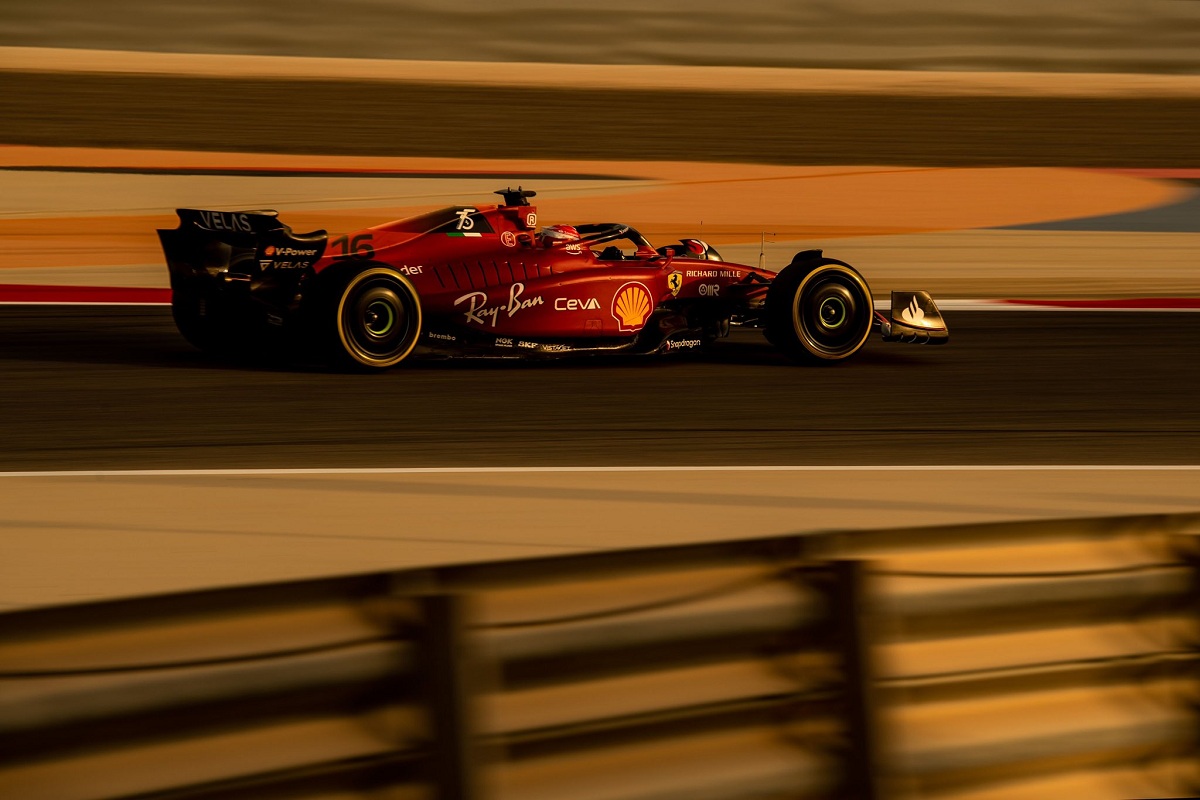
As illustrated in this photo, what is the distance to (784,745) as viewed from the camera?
334cm

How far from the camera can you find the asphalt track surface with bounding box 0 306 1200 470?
8.16m

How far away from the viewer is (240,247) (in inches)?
390

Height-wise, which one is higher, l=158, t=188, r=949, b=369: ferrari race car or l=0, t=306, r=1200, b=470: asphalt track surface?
l=158, t=188, r=949, b=369: ferrari race car

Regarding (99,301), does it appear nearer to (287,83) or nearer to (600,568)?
(600,568)

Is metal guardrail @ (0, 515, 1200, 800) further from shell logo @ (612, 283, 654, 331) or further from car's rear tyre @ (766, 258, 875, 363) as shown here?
car's rear tyre @ (766, 258, 875, 363)

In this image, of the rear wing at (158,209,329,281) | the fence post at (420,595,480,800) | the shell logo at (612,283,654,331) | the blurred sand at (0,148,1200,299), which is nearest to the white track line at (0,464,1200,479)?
the rear wing at (158,209,329,281)

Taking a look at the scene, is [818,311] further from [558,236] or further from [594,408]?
[594,408]

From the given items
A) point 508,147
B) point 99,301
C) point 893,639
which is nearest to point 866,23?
point 508,147

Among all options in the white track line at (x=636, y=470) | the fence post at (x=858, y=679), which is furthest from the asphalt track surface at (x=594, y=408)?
the fence post at (x=858, y=679)

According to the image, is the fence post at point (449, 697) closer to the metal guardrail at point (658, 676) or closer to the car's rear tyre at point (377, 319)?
the metal guardrail at point (658, 676)

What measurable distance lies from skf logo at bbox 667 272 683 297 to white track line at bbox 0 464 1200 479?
10.2ft

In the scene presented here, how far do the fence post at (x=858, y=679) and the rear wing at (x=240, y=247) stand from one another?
23.4 feet

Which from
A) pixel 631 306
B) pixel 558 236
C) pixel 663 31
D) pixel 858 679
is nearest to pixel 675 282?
pixel 631 306

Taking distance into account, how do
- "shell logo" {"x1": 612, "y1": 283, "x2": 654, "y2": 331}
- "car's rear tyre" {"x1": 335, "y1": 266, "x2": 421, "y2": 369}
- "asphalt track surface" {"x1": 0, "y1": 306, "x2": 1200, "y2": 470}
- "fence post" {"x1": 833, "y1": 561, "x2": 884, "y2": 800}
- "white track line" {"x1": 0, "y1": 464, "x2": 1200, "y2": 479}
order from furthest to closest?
1. "shell logo" {"x1": 612, "y1": 283, "x2": 654, "y2": 331}
2. "car's rear tyre" {"x1": 335, "y1": 266, "x2": 421, "y2": 369}
3. "asphalt track surface" {"x1": 0, "y1": 306, "x2": 1200, "y2": 470}
4. "white track line" {"x1": 0, "y1": 464, "x2": 1200, "y2": 479}
5. "fence post" {"x1": 833, "y1": 561, "x2": 884, "y2": 800}
